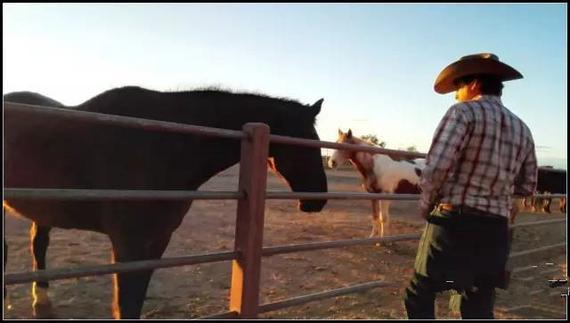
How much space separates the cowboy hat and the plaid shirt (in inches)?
5.2

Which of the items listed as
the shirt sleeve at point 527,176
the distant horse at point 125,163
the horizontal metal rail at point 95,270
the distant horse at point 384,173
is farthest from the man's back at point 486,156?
the distant horse at point 384,173

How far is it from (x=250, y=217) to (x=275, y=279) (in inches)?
118

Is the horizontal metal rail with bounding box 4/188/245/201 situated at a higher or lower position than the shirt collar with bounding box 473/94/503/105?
lower

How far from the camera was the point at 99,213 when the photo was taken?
3.17 metres

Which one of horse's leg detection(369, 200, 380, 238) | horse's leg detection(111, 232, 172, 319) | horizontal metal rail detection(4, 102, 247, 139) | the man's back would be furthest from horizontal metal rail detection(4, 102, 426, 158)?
horse's leg detection(369, 200, 380, 238)

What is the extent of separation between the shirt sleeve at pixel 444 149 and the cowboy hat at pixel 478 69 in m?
0.26

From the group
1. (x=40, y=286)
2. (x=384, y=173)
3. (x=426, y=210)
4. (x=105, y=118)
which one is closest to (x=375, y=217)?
(x=384, y=173)

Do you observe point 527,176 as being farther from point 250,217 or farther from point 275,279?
point 275,279

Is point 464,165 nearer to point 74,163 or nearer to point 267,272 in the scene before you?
point 74,163

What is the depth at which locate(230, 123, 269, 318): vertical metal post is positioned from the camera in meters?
2.47

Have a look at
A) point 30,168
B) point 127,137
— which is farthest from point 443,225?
point 30,168

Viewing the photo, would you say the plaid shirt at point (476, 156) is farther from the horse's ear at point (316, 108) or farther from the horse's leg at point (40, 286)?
the horse's leg at point (40, 286)

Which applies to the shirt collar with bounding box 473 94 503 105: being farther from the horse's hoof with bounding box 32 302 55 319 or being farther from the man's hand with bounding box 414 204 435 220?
the horse's hoof with bounding box 32 302 55 319

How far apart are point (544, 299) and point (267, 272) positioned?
3282 mm
